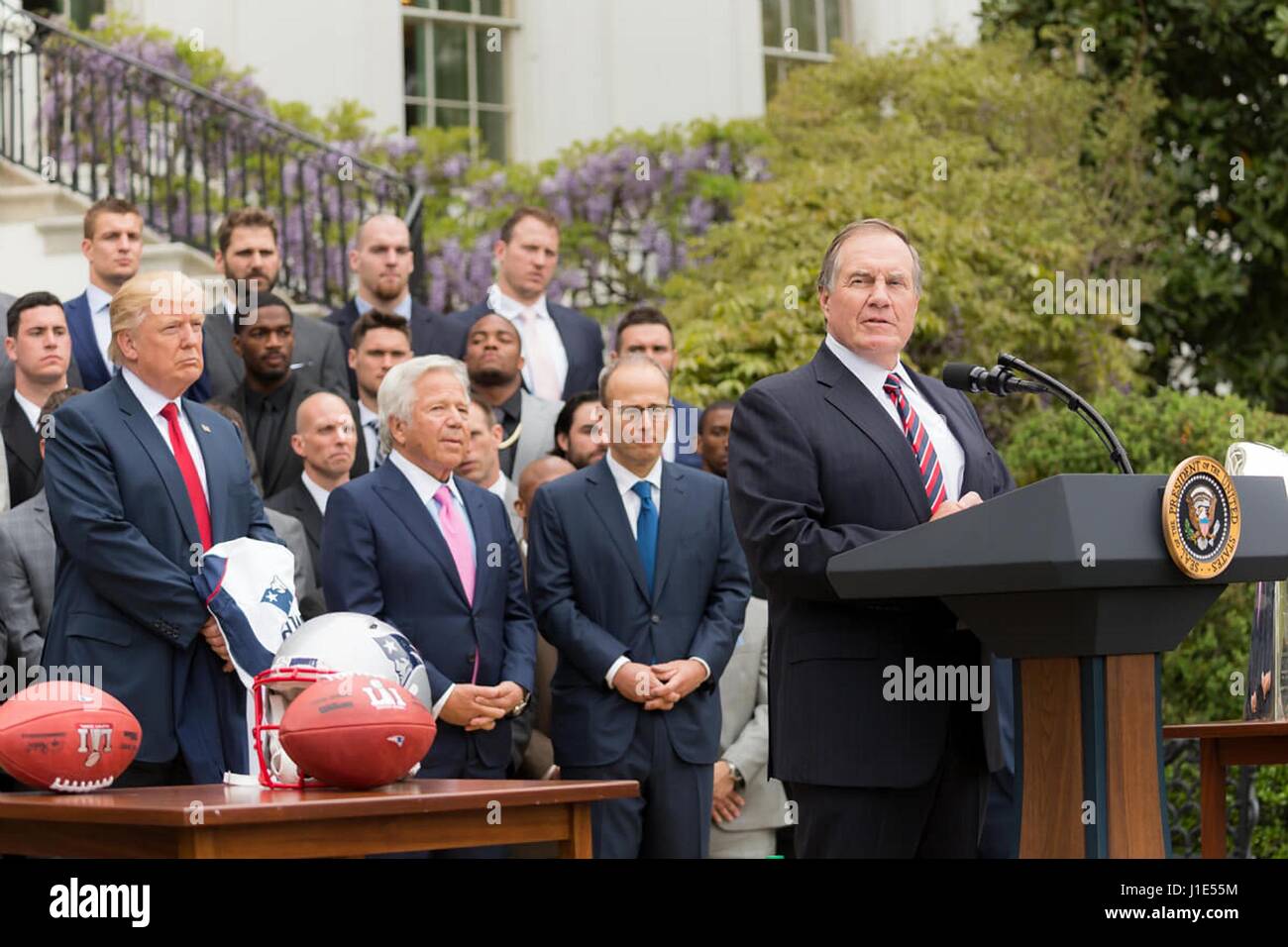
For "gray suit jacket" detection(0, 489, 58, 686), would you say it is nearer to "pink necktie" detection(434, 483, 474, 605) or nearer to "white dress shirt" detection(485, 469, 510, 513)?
"pink necktie" detection(434, 483, 474, 605)

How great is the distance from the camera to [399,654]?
4402 mm

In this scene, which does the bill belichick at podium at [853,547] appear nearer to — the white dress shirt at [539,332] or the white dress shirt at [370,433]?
the white dress shirt at [370,433]

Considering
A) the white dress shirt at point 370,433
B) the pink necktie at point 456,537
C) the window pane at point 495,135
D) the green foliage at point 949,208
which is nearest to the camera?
the pink necktie at point 456,537

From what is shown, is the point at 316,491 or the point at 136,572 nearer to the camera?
the point at 136,572

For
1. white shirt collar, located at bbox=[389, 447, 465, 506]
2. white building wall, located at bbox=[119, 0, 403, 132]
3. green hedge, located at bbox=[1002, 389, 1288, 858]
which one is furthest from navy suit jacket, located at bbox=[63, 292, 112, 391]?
white building wall, located at bbox=[119, 0, 403, 132]

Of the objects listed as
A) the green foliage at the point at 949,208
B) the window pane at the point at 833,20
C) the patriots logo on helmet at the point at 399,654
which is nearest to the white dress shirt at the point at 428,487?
the patriots logo on helmet at the point at 399,654

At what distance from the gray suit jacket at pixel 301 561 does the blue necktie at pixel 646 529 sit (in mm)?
1102

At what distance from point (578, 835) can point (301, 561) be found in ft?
9.56

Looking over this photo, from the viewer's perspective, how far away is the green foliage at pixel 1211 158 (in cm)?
1500

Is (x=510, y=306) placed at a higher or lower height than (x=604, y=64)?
lower

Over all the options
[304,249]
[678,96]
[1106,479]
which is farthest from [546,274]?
[678,96]

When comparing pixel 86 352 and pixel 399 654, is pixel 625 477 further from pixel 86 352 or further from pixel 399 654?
pixel 86 352

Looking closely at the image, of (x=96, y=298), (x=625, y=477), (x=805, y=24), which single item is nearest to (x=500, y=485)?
(x=625, y=477)

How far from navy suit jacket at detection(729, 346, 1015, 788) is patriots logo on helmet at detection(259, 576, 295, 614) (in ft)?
4.62
